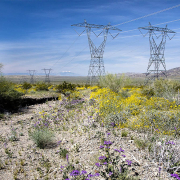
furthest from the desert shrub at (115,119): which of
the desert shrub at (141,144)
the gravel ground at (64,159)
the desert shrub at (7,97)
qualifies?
the desert shrub at (7,97)

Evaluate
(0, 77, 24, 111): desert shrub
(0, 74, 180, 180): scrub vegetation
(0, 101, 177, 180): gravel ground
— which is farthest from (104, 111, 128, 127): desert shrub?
(0, 77, 24, 111): desert shrub

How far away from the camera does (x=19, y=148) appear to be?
5.89 metres

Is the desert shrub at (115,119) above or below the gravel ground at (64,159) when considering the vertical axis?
above

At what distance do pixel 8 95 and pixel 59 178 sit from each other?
32.4 ft

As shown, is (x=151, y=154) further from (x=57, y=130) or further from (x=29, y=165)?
(x=57, y=130)

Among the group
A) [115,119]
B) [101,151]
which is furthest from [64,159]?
[115,119]

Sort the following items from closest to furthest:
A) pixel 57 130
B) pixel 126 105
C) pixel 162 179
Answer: pixel 162 179 < pixel 57 130 < pixel 126 105

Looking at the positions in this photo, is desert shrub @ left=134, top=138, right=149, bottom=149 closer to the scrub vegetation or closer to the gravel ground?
the scrub vegetation

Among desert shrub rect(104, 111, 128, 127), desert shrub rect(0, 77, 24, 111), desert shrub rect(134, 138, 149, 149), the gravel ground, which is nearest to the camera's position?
the gravel ground

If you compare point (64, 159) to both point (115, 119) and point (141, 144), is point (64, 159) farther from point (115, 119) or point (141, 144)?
point (115, 119)

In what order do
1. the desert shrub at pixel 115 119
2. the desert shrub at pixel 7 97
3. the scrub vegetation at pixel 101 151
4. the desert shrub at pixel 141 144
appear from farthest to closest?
the desert shrub at pixel 7 97
the desert shrub at pixel 115 119
the desert shrub at pixel 141 144
the scrub vegetation at pixel 101 151

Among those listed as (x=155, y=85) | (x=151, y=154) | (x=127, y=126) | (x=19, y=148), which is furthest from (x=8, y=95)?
(x=155, y=85)

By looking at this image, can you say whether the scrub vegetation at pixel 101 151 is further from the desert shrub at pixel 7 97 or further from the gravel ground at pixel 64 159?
the desert shrub at pixel 7 97

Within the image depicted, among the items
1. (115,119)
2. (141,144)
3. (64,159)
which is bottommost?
(64,159)
